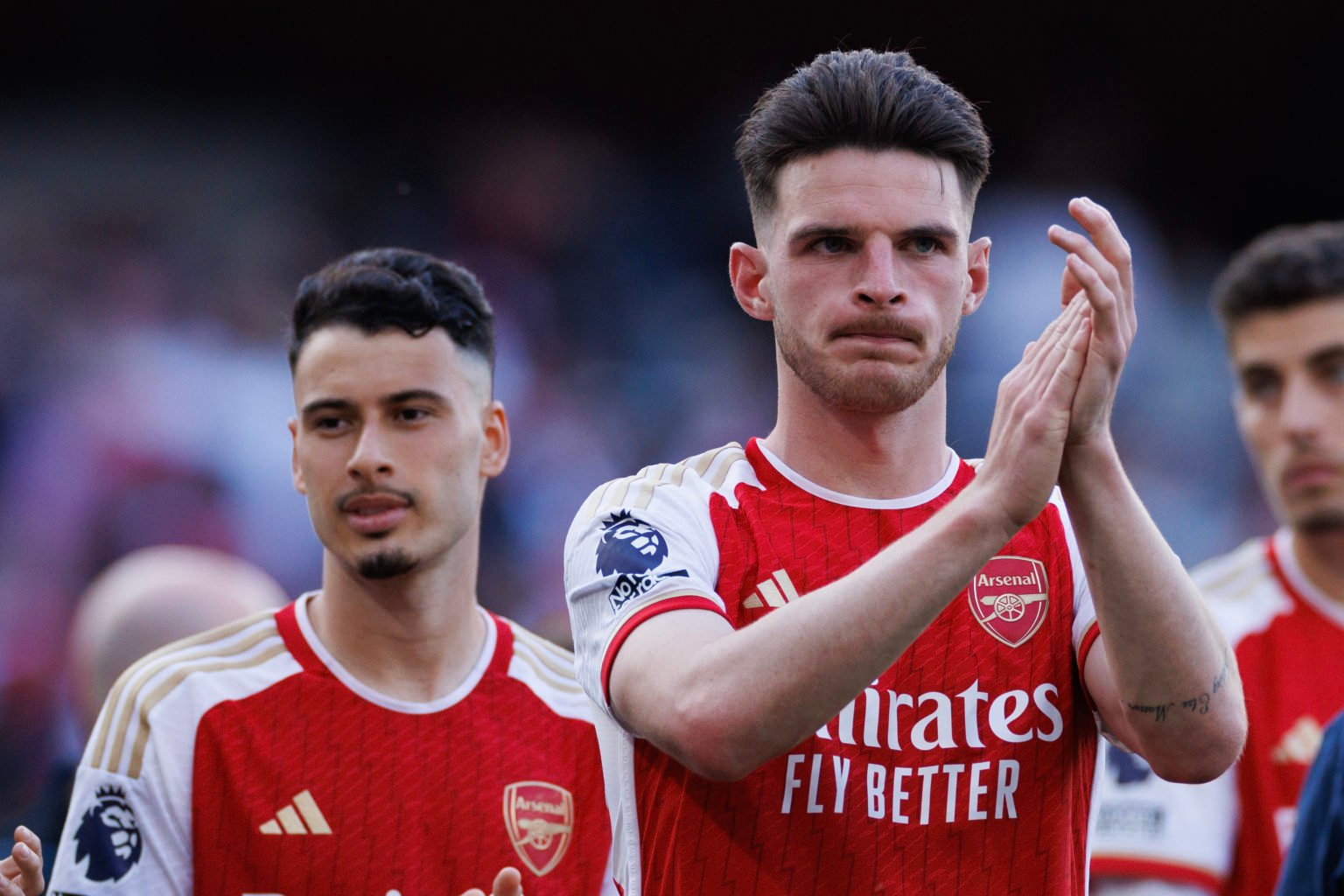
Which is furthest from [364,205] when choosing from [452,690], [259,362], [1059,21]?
[452,690]

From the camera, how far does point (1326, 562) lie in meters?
5.06

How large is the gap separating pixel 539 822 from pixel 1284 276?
10.5ft

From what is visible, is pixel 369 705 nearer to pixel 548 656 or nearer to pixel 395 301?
pixel 548 656

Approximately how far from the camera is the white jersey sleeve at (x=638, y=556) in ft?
8.31

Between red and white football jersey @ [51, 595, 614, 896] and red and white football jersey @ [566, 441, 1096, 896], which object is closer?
red and white football jersey @ [566, 441, 1096, 896]

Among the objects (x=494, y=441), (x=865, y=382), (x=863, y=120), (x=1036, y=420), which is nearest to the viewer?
(x=1036, y=420)

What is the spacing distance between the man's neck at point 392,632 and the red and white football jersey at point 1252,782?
1.99 m

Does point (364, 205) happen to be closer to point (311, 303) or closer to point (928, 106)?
point (311, 303)

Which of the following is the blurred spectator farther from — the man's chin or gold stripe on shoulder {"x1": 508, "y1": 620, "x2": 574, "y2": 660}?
the man's chin

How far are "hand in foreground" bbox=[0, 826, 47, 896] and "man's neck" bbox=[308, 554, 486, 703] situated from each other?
101cm

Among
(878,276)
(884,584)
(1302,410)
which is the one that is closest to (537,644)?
(878,276)

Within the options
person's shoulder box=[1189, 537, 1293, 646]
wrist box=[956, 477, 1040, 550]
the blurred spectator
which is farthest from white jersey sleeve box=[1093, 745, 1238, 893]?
the blurred spectator

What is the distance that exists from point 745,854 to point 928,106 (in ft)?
4.79

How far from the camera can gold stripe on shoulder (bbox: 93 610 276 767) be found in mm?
3703
